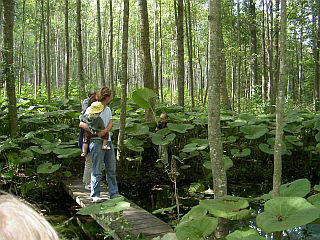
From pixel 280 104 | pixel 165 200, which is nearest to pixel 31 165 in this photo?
pixel 165 200

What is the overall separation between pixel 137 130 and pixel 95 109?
250 centimetres

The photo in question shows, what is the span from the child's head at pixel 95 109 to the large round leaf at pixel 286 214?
2623 millimetres

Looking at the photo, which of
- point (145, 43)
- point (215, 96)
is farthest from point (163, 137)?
point (215, 96)

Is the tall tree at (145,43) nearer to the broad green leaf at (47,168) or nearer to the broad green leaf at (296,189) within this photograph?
the broad green leaf at (47,168)

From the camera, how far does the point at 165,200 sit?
6348mm

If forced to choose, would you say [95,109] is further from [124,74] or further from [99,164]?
[124,74]

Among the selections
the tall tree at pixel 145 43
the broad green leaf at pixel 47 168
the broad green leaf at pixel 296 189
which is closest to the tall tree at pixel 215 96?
the broad green leaf at pixel 296 189

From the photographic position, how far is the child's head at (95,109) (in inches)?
186

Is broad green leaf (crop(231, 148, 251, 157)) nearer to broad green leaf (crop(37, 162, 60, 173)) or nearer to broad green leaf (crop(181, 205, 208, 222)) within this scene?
broad green leaf (crop(37, 162, 60, 173))

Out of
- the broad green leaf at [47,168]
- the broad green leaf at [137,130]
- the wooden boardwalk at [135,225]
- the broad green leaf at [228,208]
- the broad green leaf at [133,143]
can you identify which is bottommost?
the wooden boardwalk at [135,225]

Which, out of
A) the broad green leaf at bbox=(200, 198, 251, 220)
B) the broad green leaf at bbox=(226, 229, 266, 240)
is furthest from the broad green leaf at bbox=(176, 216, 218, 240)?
the broad green leaf at bbox=(226, 229, 266, 240)

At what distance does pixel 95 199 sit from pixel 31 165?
9.89 ft

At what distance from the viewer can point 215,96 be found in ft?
10.3

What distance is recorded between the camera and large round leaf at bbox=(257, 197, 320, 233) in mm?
2576
